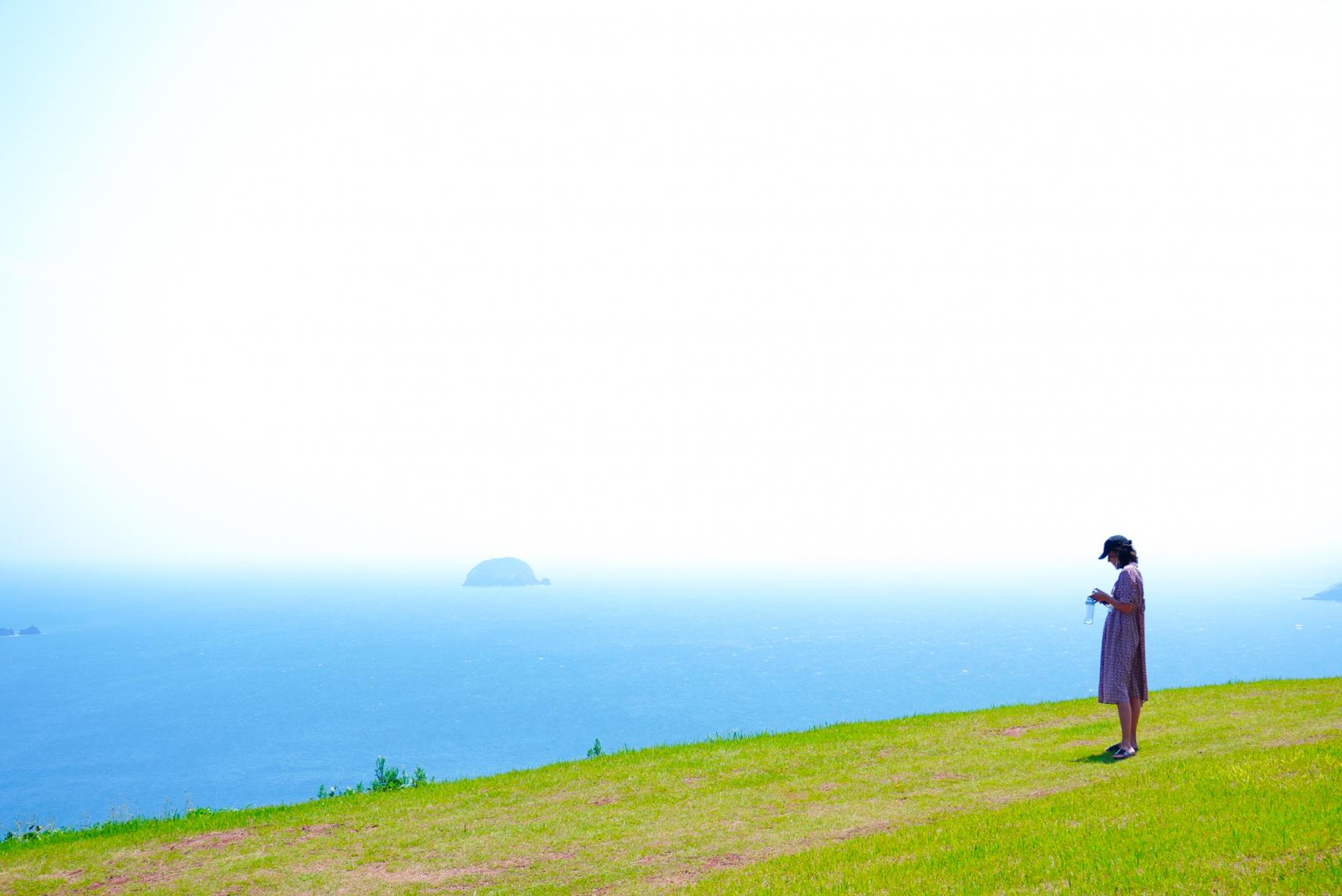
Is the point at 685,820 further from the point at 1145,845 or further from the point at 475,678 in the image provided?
the point at 475,678

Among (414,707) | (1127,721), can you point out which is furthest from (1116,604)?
(414,707)

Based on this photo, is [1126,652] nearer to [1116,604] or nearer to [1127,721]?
[1116,604]

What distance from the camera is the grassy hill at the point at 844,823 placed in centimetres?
809

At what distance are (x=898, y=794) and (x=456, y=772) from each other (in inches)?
4495

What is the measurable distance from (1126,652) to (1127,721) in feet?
3.92

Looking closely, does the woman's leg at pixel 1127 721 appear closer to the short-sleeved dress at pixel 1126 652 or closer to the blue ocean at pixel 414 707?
the short-sleeved dress at pixel 1126 652

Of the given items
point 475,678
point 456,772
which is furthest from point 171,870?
point 475,678

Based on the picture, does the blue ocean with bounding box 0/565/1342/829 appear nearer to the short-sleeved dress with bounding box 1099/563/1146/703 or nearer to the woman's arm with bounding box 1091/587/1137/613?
the short-sleeved dress with bounding box 1099/563/1146/703

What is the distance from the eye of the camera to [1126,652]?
13430mm

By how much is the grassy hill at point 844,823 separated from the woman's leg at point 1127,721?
1.54 ft

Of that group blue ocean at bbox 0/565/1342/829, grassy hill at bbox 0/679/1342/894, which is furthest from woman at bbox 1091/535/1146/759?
blue ocean at bbox 0/565/1342/829

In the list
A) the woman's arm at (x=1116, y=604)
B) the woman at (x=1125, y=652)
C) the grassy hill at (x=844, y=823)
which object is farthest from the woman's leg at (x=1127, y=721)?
the woman's arm at (x=1116, y=604)

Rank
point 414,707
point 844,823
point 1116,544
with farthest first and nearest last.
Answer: point 414,707 → point 1116,544 → point 844,823

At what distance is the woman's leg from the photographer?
13492mm
